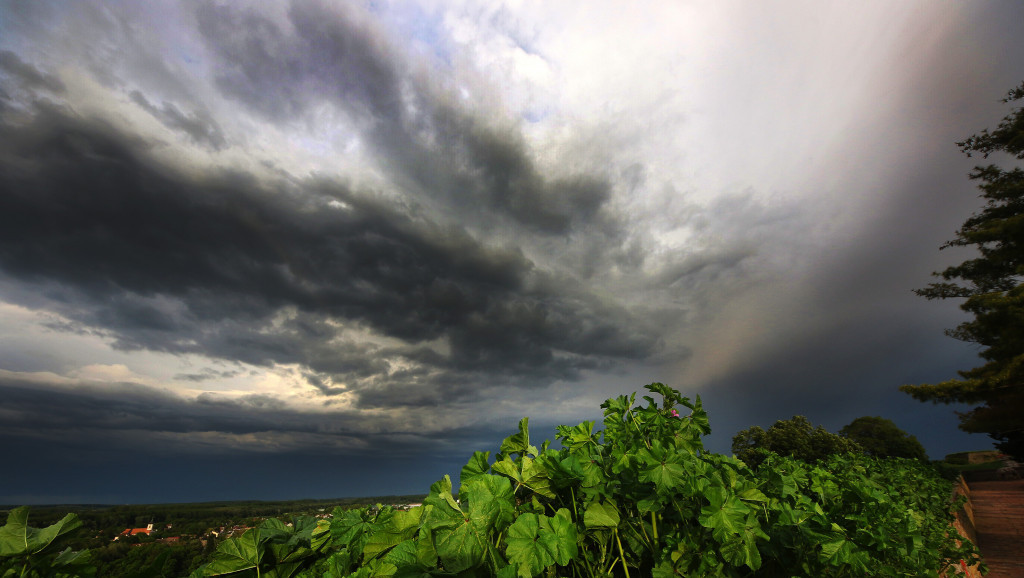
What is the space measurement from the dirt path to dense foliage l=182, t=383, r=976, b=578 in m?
11.4

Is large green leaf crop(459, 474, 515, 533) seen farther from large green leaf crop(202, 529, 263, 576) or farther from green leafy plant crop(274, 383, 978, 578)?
large green leaf crop(202, 529, 263, 576)

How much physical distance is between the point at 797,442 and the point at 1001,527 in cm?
817

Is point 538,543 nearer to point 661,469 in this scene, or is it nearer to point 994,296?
point 661,469

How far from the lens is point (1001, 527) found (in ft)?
39.4

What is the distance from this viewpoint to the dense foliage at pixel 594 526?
1.27 meters

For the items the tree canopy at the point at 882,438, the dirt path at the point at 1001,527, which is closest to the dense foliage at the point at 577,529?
the dirt path at the point at 1001,527

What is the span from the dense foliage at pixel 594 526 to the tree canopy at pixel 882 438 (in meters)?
34.0

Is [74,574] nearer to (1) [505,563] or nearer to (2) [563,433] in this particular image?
(1) [505,563]

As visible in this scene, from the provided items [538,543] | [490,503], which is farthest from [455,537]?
[538,543]

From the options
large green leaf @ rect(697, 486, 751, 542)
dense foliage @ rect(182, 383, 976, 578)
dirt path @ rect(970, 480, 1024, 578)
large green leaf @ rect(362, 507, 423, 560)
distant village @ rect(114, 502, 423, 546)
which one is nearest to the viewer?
dense foliage @ rect(182, 383, 976, 578)

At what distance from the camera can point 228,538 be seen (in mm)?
1618

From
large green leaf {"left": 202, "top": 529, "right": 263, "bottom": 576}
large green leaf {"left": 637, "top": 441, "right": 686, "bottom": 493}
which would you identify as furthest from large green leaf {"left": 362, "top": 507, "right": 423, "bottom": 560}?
large green leaf {"left": 637, "top": 441, "right": 686, "bottom": 493}

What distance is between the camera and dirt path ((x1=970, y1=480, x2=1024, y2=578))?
876cm

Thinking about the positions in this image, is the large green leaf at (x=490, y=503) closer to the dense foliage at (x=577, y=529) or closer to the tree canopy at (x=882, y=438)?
the dense foliage at (x=577, y=529)
